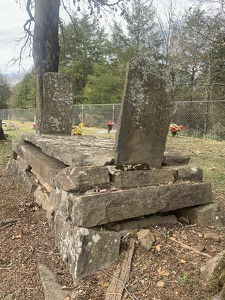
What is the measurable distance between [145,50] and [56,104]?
721 inches

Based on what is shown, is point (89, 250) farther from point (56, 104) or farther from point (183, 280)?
point (56, 104)

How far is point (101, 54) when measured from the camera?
26.9 m

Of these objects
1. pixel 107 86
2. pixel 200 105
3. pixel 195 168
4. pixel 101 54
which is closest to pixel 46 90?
pixel 195 168

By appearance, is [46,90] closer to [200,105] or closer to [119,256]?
[119,256]

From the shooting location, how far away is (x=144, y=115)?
8.52 feet

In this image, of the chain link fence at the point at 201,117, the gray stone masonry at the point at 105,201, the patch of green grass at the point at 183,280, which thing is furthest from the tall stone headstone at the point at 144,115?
the chain link fence at the point at 201,117

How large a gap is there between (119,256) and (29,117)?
93.1ft

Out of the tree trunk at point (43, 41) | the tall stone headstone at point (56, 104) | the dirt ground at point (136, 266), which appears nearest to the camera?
the dirt ground at point (136, 266)

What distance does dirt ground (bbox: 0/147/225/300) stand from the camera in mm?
1898

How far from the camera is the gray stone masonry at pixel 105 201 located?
2188 mm

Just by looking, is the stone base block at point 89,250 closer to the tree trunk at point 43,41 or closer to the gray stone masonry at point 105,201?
the gray stone masonry at point 105,201

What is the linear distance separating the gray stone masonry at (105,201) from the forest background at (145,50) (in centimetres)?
693

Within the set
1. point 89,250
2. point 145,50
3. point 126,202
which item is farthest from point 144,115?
point 145,50

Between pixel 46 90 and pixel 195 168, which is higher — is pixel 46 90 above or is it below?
above
